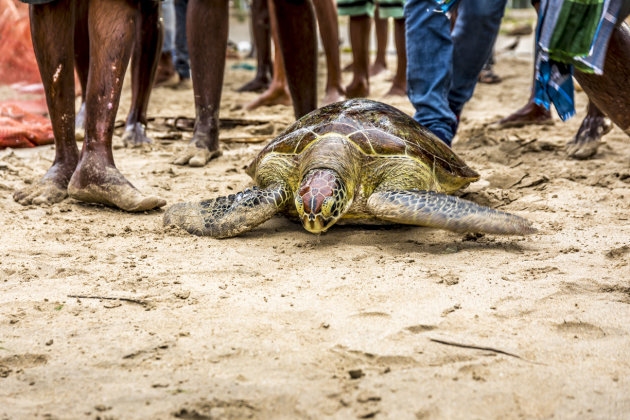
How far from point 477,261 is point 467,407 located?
A: 2.84ft

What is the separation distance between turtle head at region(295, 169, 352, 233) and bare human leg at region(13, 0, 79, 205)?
45.8 inches

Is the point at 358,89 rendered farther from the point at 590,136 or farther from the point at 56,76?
the point at 56,76

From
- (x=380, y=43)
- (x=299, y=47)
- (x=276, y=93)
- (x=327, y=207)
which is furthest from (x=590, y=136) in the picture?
(x=380, y=43)

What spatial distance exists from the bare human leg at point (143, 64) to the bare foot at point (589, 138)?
252cm

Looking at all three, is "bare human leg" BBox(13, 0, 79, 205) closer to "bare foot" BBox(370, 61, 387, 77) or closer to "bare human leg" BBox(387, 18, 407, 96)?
"bare human leg" BBox(387, 18, 407, 96)

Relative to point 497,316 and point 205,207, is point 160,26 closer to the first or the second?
point 205,207

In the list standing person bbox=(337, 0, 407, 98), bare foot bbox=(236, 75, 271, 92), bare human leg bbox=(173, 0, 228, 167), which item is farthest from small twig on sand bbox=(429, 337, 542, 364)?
bare foot bbox=(236, 75, 271, 92)

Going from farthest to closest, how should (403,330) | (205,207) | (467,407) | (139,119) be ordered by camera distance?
(139,119)
(205,207)
(403,330)
(467,407)

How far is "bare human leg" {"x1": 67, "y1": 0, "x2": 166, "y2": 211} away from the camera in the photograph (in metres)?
2.47

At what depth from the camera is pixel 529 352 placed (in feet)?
4.46

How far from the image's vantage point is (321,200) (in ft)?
6.95

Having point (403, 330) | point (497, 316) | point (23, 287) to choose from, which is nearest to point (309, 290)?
point (403, 330)

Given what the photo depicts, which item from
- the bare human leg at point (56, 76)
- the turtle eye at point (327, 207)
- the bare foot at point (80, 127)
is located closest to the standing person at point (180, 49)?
the bare foot at point (80, 127)

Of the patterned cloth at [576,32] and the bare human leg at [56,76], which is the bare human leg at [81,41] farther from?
the patterned cloth at [576,32]
